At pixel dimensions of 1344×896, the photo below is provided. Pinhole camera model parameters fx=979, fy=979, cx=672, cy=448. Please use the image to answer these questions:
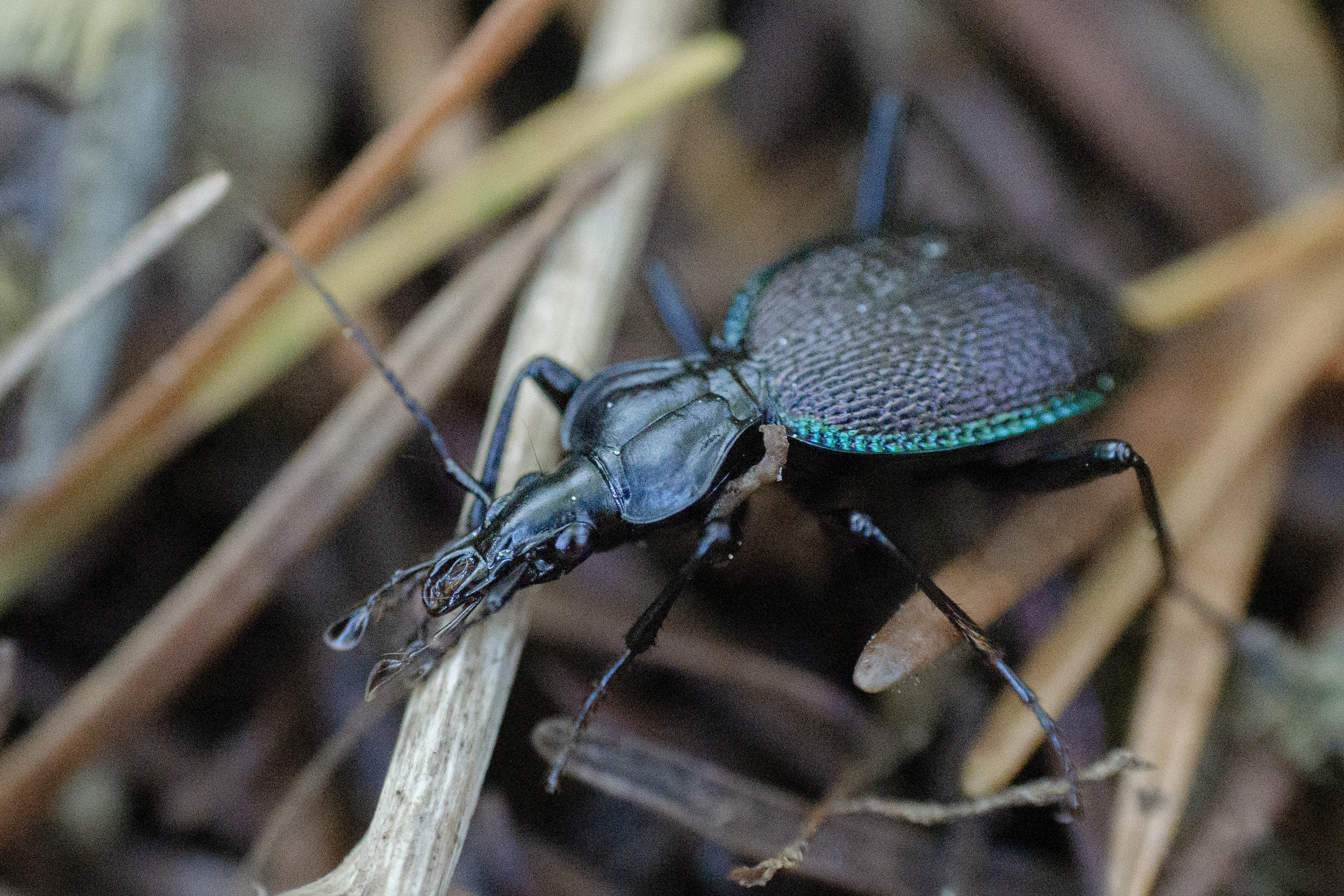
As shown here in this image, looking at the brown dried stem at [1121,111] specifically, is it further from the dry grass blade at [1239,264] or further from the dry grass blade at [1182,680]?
the dry grass blade at [1182,680]

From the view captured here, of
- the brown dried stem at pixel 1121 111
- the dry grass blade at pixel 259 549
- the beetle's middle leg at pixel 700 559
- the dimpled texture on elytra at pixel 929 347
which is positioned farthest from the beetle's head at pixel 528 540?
the brown dried stem at pixel 1121 111

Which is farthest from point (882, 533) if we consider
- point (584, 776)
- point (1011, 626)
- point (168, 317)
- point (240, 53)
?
point (240, 53)

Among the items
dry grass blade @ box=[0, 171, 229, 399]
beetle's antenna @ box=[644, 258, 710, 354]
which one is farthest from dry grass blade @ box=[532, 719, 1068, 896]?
dry grass blade @ box=[0, 171, 229, 399]

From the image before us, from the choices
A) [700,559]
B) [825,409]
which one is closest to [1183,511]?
[825,409]

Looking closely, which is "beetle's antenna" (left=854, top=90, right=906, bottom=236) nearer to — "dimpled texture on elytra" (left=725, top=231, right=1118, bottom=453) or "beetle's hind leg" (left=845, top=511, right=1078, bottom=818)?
"dimpled texture on elytra" (left=725, top=231, right=1118, bottom=453)

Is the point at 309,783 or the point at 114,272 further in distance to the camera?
the point at 114,272

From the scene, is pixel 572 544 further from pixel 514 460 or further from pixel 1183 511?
pixel 1183 511

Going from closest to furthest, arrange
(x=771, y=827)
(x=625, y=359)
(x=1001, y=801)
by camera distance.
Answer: (x=1001, y=801) → (x=771, y=827) → (x=625, y=359)
